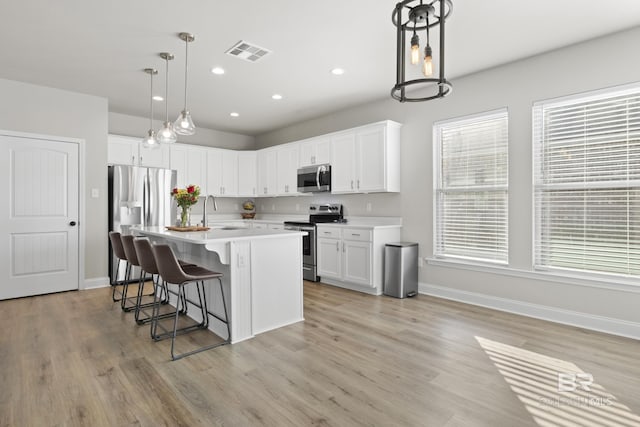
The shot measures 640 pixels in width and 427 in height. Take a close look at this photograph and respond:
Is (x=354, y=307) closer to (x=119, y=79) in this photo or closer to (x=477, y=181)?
(x=477, y=181)

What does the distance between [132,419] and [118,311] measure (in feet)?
7.31

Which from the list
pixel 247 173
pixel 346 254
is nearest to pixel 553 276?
pixel 346 254

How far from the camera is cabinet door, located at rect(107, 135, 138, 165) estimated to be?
5.31 meters

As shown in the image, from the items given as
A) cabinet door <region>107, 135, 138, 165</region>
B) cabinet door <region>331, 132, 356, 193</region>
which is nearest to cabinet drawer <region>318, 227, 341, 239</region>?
cabinet door <region>331, 132, 356, 193</region>

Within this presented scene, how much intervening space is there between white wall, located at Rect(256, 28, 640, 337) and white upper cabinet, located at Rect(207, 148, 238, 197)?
321 cm

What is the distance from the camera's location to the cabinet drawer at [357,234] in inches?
175

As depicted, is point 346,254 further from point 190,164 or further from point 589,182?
point 190,164

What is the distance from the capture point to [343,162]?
514 cm

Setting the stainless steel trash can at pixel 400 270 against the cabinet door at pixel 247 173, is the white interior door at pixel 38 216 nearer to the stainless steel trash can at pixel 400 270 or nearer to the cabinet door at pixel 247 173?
the cabinet door at pixel 247 173

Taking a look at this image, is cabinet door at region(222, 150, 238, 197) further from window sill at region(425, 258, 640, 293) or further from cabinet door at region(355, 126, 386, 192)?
window sill at region(425, 258, 640, 293)

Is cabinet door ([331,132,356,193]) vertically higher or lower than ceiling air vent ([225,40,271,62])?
lower

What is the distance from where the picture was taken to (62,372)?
237 cm

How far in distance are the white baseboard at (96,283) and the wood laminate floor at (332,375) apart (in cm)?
127

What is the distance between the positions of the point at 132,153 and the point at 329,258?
3.52m
